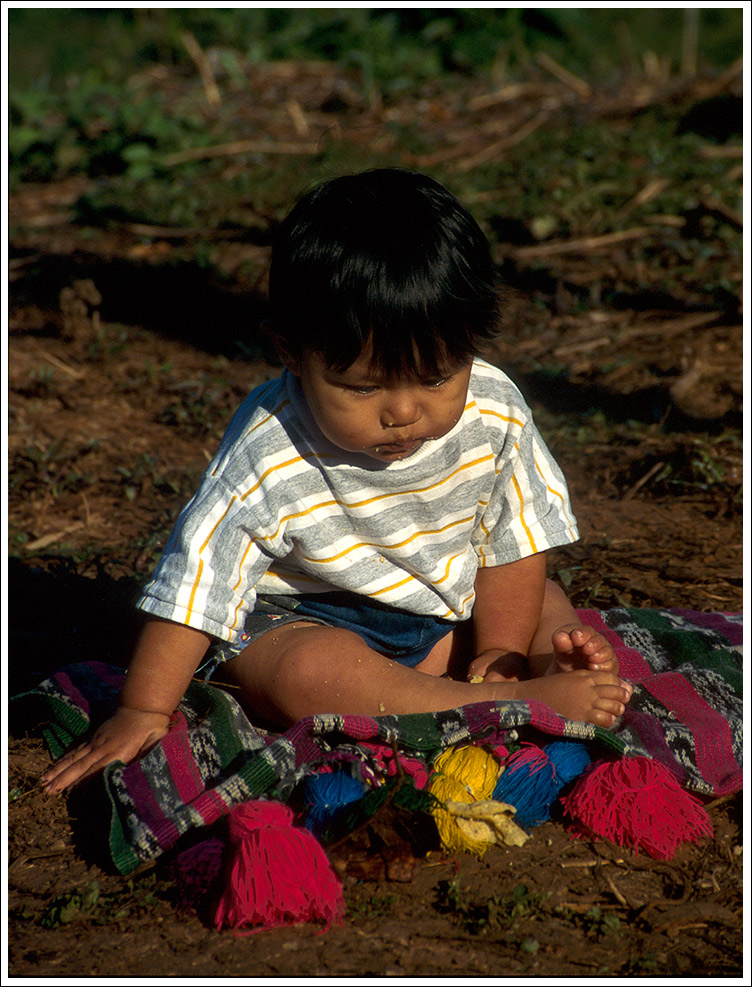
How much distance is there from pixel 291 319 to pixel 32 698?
3.71 feet

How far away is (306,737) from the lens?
2082mm

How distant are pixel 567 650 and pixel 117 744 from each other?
100cm

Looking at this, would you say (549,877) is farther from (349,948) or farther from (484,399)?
(484,399)

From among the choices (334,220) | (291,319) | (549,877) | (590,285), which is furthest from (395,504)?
(590,285)

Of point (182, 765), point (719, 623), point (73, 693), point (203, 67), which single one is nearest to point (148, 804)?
point (182, 765)

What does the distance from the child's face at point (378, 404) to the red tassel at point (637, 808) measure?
2.62 ft

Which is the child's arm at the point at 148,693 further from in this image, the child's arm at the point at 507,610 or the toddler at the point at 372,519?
the child's arm at the point at 507,610

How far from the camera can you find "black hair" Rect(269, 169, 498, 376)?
1.96 meters

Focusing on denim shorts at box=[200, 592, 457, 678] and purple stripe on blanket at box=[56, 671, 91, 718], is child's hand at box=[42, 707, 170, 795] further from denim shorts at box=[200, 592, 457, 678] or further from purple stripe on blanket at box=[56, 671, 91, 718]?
denim shorts at box=[200, 592, 457, 678]

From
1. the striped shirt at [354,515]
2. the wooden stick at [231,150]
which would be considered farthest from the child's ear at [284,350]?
the wooden stick at [231,150]

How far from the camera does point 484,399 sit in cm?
245

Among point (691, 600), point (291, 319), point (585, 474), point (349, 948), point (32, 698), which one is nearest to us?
point (349, 948)

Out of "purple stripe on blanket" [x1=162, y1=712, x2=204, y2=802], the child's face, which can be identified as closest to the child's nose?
the child's face

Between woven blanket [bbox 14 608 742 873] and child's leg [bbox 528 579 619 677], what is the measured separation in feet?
0.50
